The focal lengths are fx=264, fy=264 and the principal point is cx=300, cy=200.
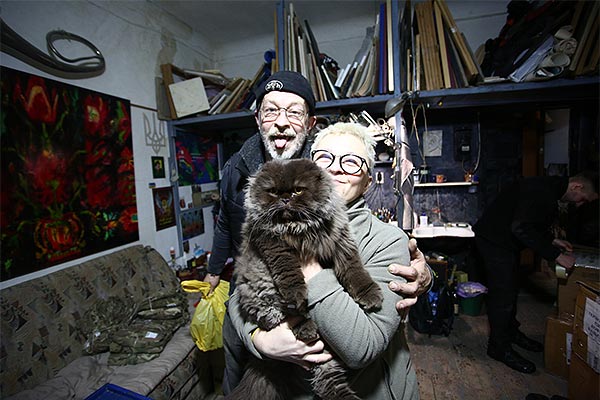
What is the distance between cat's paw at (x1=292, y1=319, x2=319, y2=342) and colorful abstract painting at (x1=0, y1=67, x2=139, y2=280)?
2184mm

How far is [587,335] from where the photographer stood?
1.80 meters

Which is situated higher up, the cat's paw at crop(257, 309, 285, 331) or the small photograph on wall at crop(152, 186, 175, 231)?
the small photograph on wall at crop(152, 186, 175, 231)

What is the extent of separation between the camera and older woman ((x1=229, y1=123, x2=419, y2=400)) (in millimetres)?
729

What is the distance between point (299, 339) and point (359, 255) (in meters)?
0.34

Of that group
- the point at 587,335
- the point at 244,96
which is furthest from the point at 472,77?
the point at 244,96

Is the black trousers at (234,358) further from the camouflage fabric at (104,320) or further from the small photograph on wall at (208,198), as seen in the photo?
the small photograph on wall at (208,198)

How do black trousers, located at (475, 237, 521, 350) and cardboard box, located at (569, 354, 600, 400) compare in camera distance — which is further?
black trousers, located at (475, 237, 521, 350)

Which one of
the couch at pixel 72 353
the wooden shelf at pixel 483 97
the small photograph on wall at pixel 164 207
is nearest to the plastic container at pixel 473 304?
the wooden shelf at pixel 483 97

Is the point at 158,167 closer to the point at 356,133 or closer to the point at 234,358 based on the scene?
the point at 234,358

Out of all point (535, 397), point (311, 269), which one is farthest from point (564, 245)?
point (311, 269)

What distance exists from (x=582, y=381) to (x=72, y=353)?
3.56 metres

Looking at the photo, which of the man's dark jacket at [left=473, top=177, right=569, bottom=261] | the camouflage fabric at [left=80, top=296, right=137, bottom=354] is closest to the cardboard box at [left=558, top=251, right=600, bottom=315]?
the man's dark jacket at [left=473, top=177, right=569, bottom=261]

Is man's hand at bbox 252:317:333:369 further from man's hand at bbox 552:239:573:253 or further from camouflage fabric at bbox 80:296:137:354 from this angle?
man's hand at bbox 552:239:573:253

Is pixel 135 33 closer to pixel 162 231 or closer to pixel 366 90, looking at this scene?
pixel 162 231
